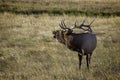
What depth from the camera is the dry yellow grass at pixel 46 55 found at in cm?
1043

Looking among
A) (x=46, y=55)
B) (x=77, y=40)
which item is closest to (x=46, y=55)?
(x=46, y=55)

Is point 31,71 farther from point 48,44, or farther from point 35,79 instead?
point 48,44

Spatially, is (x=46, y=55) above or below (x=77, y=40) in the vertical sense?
below

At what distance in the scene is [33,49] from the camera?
14.8 m

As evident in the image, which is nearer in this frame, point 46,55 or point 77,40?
point 77,40

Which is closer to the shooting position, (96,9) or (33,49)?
(33,49)

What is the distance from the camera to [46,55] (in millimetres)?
13562

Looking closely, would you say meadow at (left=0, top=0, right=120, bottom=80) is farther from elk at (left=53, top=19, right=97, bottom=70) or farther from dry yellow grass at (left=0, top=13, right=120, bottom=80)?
elk at (left=53, top=19, right=97, bottom=70)

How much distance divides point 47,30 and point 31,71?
31.0 ft

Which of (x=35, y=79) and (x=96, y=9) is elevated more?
(x=35, y=79)

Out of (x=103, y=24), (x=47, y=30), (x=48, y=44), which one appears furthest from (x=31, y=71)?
(x=103, y=24)

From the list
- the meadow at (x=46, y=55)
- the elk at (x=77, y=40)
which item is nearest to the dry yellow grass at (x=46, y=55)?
the meadow at (x=46, y=55)

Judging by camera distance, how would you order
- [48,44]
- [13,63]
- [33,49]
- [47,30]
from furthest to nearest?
[47,30] < [48,44] < [33,49] < [13,63]

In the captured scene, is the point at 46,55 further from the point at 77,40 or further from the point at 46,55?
the point at 77,40
